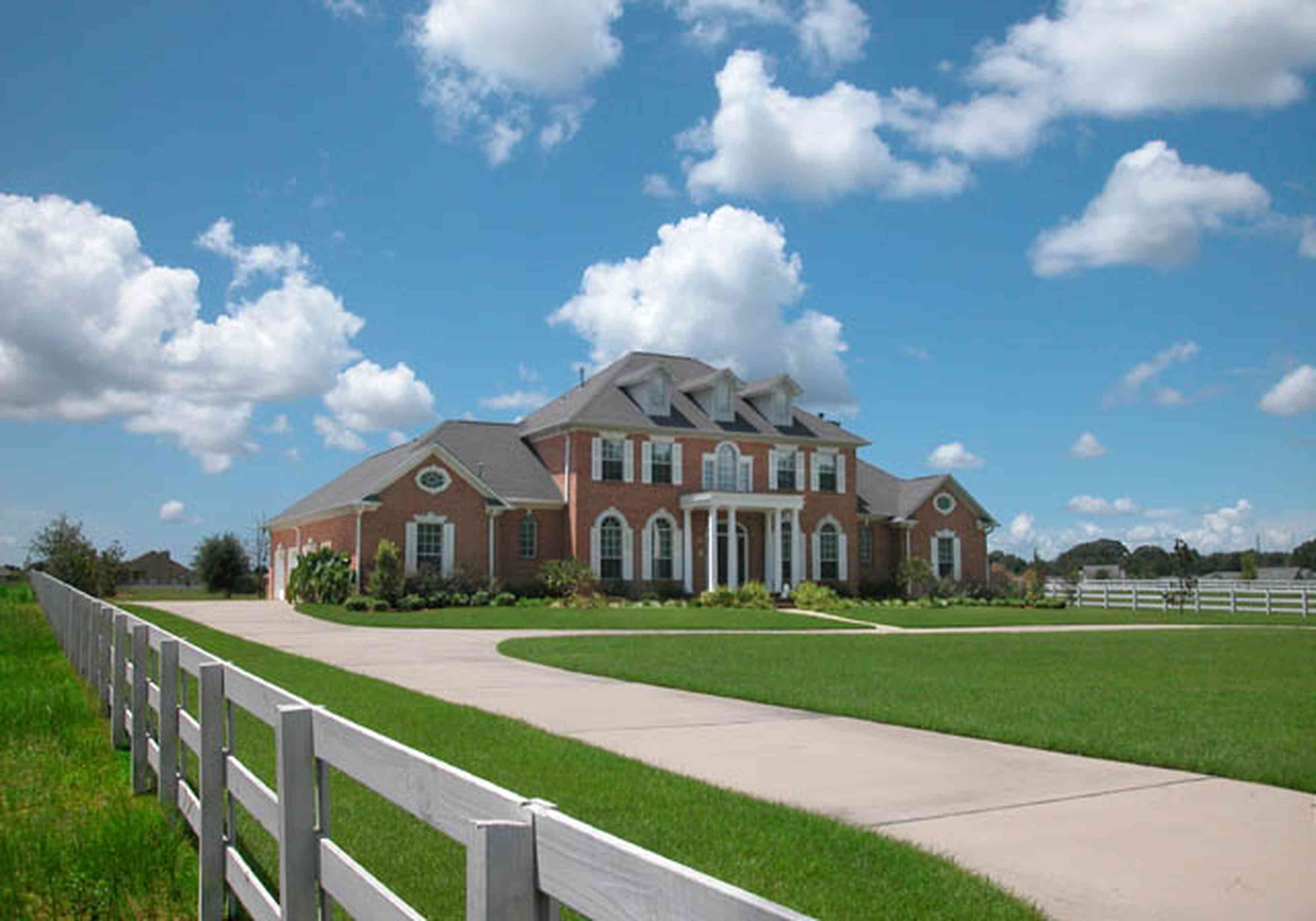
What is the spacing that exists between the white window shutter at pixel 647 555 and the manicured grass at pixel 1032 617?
787 cm

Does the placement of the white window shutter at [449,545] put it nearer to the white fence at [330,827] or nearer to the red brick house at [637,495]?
the red brick house at [637,495]

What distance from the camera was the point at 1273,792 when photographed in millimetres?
7887

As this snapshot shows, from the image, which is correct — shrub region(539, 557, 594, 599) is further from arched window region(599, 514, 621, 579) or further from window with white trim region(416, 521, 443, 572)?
window with white trim region(416, 521, 443, 572)

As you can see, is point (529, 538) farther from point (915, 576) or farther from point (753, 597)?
point (915, 576)

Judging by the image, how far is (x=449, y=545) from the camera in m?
38.6

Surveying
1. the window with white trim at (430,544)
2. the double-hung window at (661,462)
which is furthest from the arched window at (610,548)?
the window with white trim at (430,544)

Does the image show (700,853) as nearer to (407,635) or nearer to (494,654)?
(494,654)

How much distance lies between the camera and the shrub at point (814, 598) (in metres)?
38.8

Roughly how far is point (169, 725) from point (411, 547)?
103ft

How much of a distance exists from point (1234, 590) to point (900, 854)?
40.4 metres

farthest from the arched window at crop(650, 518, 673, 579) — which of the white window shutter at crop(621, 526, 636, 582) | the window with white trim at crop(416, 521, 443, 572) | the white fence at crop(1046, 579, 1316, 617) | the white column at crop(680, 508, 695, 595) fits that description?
the white fence at crop(1046, 579, 1316, 617)

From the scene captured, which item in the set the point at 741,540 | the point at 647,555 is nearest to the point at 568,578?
the point at 647,555

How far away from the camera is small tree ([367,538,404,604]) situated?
35.7 meters

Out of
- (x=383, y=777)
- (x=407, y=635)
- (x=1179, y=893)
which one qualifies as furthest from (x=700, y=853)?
(x=407, y=635)
